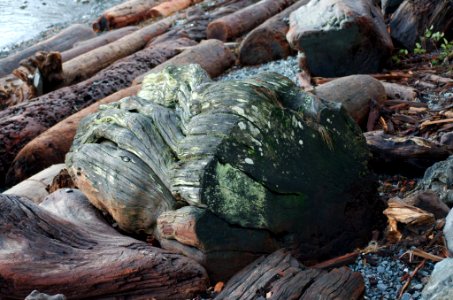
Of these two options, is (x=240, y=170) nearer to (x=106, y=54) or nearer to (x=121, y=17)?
(x=106, y=54)

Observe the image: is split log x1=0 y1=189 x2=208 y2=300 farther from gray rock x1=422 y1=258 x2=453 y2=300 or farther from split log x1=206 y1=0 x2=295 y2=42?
split log x1=206 y1=0 x2=295 y2=42

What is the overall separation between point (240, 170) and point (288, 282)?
696 mm

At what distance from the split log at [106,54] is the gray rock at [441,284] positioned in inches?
282

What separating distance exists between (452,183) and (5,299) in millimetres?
2801

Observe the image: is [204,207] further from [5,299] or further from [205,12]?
[205,12]

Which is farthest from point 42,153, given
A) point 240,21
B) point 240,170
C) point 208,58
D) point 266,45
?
point 240,21

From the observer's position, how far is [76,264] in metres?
3.35

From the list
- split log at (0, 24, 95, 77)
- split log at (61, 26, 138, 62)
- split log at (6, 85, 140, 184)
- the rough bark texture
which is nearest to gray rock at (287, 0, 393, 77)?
the rough bark texture

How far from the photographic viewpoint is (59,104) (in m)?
7.58

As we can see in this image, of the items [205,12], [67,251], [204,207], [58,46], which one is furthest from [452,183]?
[58,46]

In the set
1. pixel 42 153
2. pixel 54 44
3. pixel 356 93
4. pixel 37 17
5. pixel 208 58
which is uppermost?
pixel 356 93

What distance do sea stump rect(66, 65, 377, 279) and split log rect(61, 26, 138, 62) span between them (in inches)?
282

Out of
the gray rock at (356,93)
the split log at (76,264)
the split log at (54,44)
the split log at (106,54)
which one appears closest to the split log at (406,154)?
the gray rock at (356,93)

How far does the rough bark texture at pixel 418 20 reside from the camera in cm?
678
